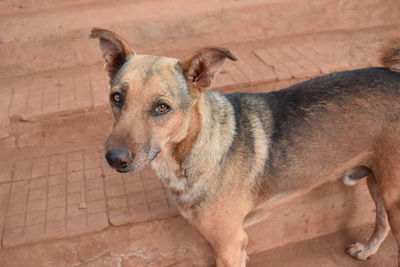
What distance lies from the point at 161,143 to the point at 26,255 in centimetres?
157

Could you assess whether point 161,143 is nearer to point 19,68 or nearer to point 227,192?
point 227,192

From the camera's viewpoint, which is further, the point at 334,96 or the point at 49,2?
the point at 49,2

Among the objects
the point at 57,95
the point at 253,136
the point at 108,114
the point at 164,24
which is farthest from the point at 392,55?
the point at 57,95

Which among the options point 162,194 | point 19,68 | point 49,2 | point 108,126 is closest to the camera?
point 162,194

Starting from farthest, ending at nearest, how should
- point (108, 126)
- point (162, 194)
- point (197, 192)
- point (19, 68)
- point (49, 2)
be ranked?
point (49, 2), point (19, 68), point (108, 126), point (162, 194), point (197, 192)

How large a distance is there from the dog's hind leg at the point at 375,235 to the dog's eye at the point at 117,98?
2.25 meters

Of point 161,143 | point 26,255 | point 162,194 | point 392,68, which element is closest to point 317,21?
point 392,68

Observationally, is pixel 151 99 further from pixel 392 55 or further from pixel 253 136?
pixel 392 55

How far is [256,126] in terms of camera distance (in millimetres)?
2623

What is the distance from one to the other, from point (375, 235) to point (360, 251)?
8.5 inches

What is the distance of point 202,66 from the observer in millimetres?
2371

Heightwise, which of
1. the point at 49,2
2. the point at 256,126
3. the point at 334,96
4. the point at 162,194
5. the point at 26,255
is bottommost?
the point at 26,255

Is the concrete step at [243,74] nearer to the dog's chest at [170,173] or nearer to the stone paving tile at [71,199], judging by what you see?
the stone paving tile at [71,199]

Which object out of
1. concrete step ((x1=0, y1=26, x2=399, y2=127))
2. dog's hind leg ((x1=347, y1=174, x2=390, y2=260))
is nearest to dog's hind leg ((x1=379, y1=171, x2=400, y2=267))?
dog's hind leg ((x1=347, y1=174, x2=390, y2=260))
